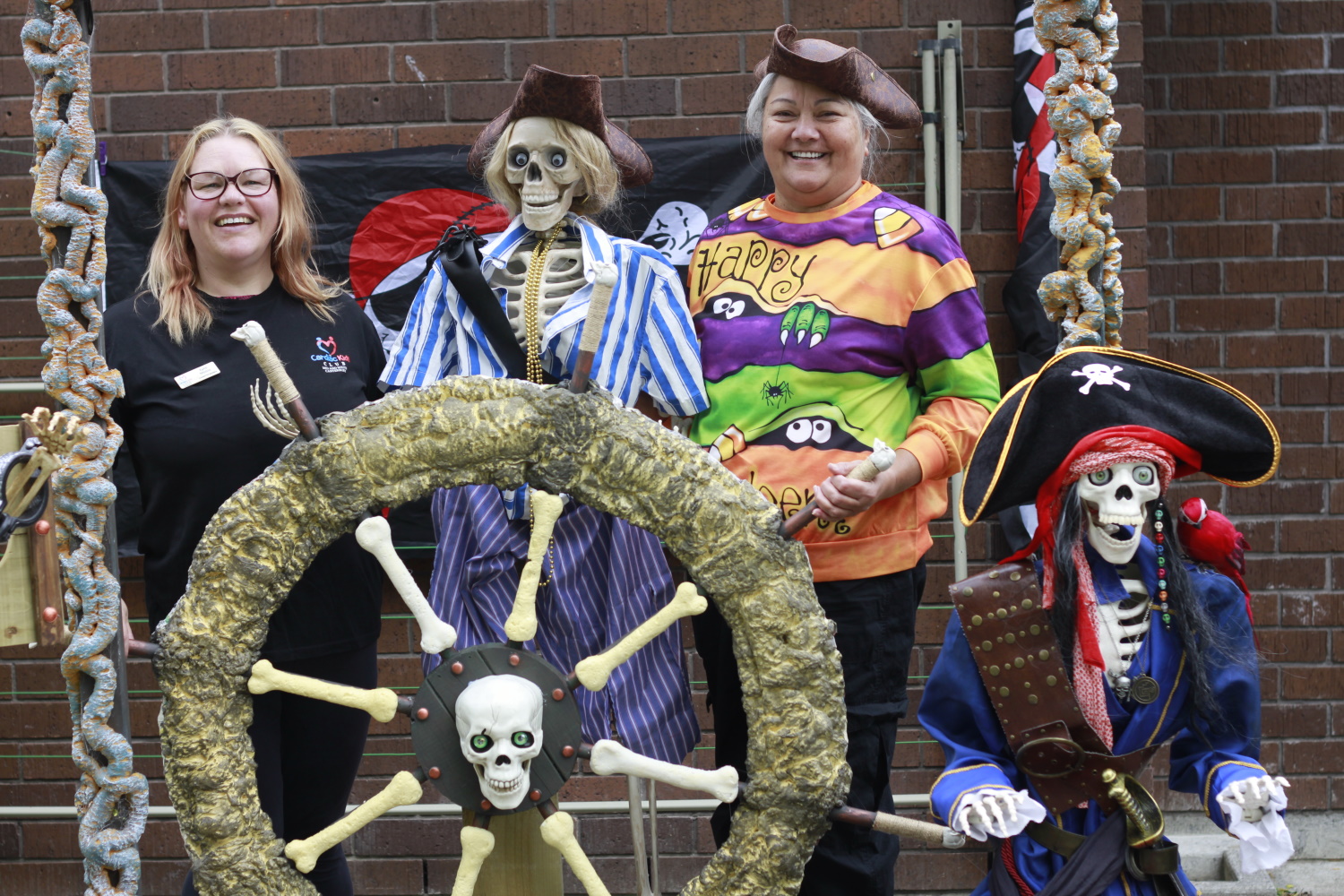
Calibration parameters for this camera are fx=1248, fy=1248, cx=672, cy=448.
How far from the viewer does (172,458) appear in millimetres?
2170

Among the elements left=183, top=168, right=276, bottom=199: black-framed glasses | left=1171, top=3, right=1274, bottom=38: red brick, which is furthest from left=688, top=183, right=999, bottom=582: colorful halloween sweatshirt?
left=1171, top=3, right=1274, bottom=38: red brick

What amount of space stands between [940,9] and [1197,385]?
1.73 meters

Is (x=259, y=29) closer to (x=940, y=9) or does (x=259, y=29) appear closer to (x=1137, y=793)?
(x=940, y=9)

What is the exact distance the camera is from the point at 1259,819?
1918 mm

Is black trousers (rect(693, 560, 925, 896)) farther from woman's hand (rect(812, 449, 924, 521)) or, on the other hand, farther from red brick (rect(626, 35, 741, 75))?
red brick (rect(626, 35, 741, 75))

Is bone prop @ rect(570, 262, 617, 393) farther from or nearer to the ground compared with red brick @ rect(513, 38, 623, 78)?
nearer to the ground

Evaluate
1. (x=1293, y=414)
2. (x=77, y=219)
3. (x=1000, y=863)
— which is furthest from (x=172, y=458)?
(x=1293, y=414)

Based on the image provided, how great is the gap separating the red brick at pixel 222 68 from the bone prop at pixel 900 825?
2594mm

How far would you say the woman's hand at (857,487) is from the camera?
6.09 ft

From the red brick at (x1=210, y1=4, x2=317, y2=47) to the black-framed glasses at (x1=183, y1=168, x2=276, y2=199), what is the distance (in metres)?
1.33

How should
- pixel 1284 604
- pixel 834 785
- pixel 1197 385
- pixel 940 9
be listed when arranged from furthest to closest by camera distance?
pixel 1284 604, pixel 940 9, pixel 1197 385, pixel 834 785

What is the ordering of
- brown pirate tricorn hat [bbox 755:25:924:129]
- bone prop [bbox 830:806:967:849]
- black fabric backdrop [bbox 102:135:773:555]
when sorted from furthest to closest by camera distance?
black fabric backdrop [bbox 102:135:773:555]
brown pirate tricorn hat [bbox 755:25:924:129]
bone prop [bbox 830:806:967:849]

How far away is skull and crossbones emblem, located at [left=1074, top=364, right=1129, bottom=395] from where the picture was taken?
6.41 feet

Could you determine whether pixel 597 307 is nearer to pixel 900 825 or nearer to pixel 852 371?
pixel 852 371
